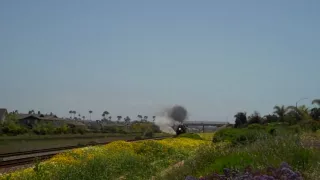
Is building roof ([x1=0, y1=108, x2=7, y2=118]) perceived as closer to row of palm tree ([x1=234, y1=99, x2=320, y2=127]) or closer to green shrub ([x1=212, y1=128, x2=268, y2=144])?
row of palm tree ([x1=234, y1=99, x2=320, y2=127])

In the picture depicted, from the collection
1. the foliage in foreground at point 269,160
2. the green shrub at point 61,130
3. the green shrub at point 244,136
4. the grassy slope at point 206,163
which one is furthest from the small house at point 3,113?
the foliage in foreground at point 269,160

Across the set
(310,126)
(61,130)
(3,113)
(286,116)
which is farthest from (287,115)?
(3,113)

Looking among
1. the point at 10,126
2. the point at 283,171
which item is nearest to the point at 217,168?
the point at 283,171

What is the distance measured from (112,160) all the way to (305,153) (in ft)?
28.3

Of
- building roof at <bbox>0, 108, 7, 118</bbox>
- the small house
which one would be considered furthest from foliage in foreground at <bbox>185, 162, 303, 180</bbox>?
building roof at <bbox>0, 108, 7, 118</bbox>

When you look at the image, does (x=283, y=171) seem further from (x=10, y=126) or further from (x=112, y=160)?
(x=10, y=126)

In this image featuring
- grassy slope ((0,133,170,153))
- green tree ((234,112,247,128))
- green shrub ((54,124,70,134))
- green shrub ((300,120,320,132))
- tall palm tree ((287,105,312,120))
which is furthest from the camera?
green shrub ((54,124,70,134))

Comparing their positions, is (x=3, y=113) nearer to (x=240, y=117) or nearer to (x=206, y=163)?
(x=240, y=117)

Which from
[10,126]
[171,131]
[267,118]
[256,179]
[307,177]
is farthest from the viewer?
[171,131]

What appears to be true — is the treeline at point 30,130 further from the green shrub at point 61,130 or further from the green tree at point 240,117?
the green tree at point 240,117

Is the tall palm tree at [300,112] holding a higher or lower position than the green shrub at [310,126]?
higher

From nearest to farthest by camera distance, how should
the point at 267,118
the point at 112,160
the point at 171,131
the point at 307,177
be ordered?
the point at 307,177, the point at 112,160, the point at 267,118, the point at 171,131

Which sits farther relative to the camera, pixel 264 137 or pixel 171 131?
pixel 171 131

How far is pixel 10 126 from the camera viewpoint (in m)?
68.3
